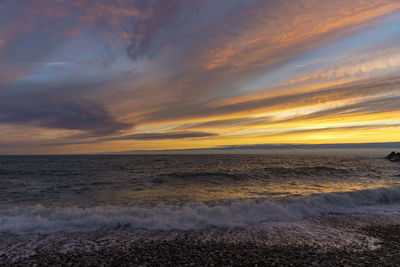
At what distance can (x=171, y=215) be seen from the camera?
32.0 ft

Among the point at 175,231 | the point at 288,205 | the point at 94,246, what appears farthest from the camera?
the point at 288,205

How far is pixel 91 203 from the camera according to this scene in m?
13.1

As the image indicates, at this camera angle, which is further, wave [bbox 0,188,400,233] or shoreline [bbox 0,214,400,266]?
wave [bbox 0,188,400,233]

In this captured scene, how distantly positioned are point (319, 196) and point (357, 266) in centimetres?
860

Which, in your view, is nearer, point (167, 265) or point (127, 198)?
point (167, 265)

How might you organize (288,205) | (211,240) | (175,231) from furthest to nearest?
(288,205)
(175,231)
(211,240)

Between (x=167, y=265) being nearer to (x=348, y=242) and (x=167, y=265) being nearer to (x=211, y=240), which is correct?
(x=211, y=240)

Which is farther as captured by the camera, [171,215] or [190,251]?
[171,215]

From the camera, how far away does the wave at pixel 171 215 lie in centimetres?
870

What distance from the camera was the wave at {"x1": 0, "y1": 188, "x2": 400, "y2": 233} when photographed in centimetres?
870

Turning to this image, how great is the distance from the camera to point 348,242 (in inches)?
272

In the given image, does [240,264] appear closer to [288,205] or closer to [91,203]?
[288,205]

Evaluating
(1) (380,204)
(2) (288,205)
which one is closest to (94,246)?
(2) (288,205)

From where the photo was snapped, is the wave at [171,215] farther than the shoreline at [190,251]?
Yes
